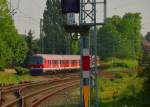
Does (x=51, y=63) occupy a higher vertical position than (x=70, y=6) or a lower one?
lower

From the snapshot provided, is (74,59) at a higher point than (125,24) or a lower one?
lower

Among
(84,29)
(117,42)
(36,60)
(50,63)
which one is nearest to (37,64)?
(36,60)

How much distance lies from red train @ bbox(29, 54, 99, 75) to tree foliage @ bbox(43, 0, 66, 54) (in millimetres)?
35034

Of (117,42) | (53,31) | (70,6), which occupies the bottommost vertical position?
(70,6)

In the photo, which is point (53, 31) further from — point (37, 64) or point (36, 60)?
point (37, 64)

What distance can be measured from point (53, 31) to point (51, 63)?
47549mm

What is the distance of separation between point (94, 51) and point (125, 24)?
336 feet

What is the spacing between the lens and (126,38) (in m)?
115

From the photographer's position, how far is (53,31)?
109625 mm

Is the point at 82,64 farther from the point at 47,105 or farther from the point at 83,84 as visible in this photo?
the point at 47,105

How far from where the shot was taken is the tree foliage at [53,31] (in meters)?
106

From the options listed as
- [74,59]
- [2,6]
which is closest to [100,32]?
[74,59]

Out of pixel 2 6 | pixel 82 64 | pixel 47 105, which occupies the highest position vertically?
pixel 2 6

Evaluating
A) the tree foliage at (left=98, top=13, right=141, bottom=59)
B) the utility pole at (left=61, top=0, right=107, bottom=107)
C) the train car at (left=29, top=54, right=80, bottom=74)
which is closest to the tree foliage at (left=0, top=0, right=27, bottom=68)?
the train car at (left=29, top=54, right=80, bottom=74)
